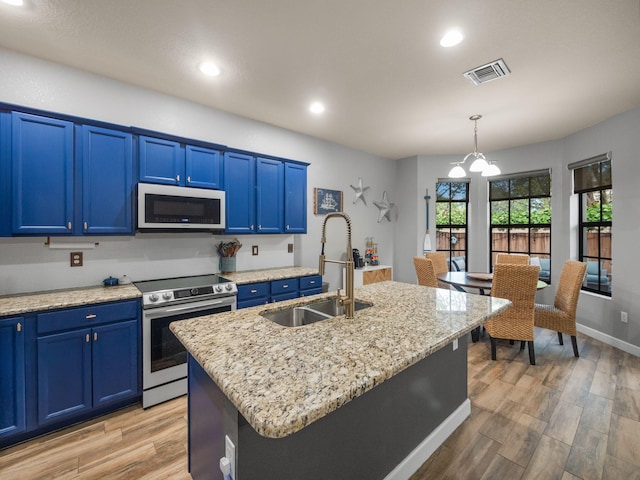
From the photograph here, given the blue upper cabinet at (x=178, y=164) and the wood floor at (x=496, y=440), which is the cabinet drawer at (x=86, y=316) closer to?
the wood floor at (x=496, y=440)

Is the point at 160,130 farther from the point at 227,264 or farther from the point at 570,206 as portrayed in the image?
the point at 570,206

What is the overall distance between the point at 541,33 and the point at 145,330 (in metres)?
3.56

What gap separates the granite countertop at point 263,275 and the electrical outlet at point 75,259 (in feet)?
4.00

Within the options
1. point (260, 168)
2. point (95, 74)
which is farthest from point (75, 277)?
point (260, 168)

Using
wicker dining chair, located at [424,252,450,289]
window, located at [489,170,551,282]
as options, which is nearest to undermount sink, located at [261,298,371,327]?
wicker dining chair, located at [424,252,450,289]

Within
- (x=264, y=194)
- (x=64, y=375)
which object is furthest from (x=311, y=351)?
(x=264, y=194)

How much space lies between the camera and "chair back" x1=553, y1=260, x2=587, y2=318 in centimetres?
311

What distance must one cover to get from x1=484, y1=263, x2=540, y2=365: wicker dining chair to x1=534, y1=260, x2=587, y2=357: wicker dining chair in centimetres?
43

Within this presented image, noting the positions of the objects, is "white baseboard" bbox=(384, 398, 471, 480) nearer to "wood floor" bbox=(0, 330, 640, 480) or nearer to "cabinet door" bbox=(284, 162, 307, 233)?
"wood floor" bbox=(0, 330, 640, 480)

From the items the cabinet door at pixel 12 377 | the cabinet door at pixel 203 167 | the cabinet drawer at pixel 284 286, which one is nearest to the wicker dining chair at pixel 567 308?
the cabinet drawer at pixel 284 286

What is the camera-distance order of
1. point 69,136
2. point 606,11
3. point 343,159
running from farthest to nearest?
point 343,159, point 69,136, point 606,11

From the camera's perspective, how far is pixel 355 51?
2.28 m

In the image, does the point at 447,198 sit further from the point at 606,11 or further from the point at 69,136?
the point at 69,136

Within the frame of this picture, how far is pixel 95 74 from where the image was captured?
8.61ft
